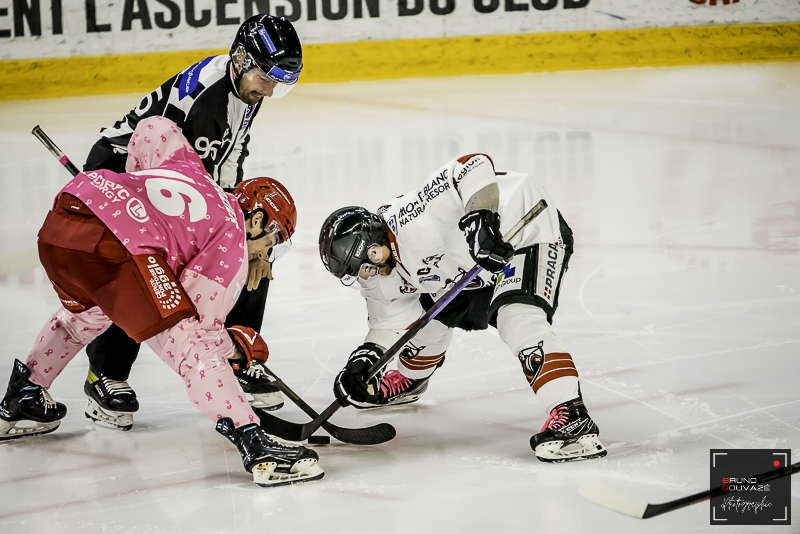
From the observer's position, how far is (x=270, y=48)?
322cm

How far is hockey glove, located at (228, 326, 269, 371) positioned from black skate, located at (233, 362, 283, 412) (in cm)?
61

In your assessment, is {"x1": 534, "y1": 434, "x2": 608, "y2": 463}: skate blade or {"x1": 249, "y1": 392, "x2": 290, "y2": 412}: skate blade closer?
{"x1": 534, "y1": 434, "x2": 608, "y2": 463}: skate blade

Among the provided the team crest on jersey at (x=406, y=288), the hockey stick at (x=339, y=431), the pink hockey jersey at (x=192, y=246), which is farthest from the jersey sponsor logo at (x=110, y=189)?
the team crest on jersey at (x=406, y=288)

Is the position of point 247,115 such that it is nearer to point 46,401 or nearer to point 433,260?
point 433,260

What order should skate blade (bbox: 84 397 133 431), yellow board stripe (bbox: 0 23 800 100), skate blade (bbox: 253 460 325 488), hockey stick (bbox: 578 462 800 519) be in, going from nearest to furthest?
1. hockey stick (bbox: 578 462 800 519)
2. skate blade (bbox: 253 460 325 488)
3. skate blade (bbox: 84 397 133 431)
4. yellow board stripe (bbox: 0 23 800 100)

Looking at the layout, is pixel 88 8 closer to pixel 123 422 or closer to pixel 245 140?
pixel 245 140

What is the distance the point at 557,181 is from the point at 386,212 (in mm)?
2759

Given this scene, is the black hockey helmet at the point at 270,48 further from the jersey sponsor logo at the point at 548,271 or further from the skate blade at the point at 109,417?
the skate blade at the point at 109,417

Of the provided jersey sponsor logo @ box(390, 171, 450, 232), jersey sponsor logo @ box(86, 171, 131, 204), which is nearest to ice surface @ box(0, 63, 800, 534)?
jersey sponsor logo @ box(390, 171, 450, 232)

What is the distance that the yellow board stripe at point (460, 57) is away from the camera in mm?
8258

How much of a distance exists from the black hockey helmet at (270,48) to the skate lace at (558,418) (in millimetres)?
1248

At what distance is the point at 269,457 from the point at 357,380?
1.34ft

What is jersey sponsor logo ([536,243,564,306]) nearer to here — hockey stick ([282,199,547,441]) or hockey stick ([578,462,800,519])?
hockey stick ([282,199,547,441])

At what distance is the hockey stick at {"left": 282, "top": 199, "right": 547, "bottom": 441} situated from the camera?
2.86 meters
